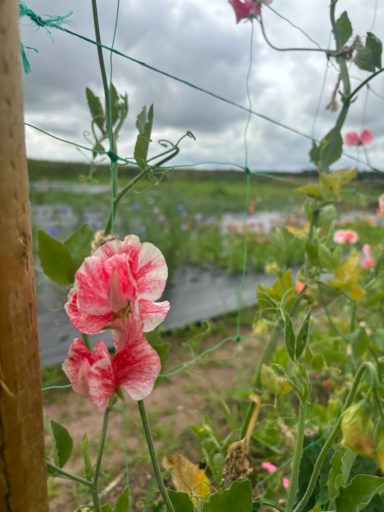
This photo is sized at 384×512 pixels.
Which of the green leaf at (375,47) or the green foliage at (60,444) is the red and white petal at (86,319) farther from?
the green leaf at (375,47)

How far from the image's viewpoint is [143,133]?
552 mm

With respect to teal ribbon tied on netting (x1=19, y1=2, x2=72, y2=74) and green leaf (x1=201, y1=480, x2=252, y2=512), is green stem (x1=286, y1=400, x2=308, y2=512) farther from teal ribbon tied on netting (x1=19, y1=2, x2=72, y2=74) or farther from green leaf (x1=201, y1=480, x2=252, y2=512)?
teal ribbon tied on netting (x1=19, y1=2, x2=72, y2=74)

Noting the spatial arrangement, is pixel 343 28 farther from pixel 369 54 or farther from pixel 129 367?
pixel 129 367

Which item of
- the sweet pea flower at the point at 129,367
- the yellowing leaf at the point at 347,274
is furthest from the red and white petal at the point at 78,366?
the yellowing leaf at the point at 347,274

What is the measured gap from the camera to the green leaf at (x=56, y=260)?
0.59 m

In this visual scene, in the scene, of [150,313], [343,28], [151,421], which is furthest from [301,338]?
[151,421]

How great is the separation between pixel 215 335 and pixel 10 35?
2603 millimetres

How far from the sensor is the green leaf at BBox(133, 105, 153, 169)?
1.82 ft

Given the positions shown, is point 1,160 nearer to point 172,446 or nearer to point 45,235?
point 45,235

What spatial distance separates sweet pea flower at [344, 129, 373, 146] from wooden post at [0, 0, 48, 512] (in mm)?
1627

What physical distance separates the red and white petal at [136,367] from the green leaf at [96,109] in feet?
1.44

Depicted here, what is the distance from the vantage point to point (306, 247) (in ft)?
3.22

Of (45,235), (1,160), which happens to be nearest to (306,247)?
(45,235)

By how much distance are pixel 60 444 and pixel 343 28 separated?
865mm
